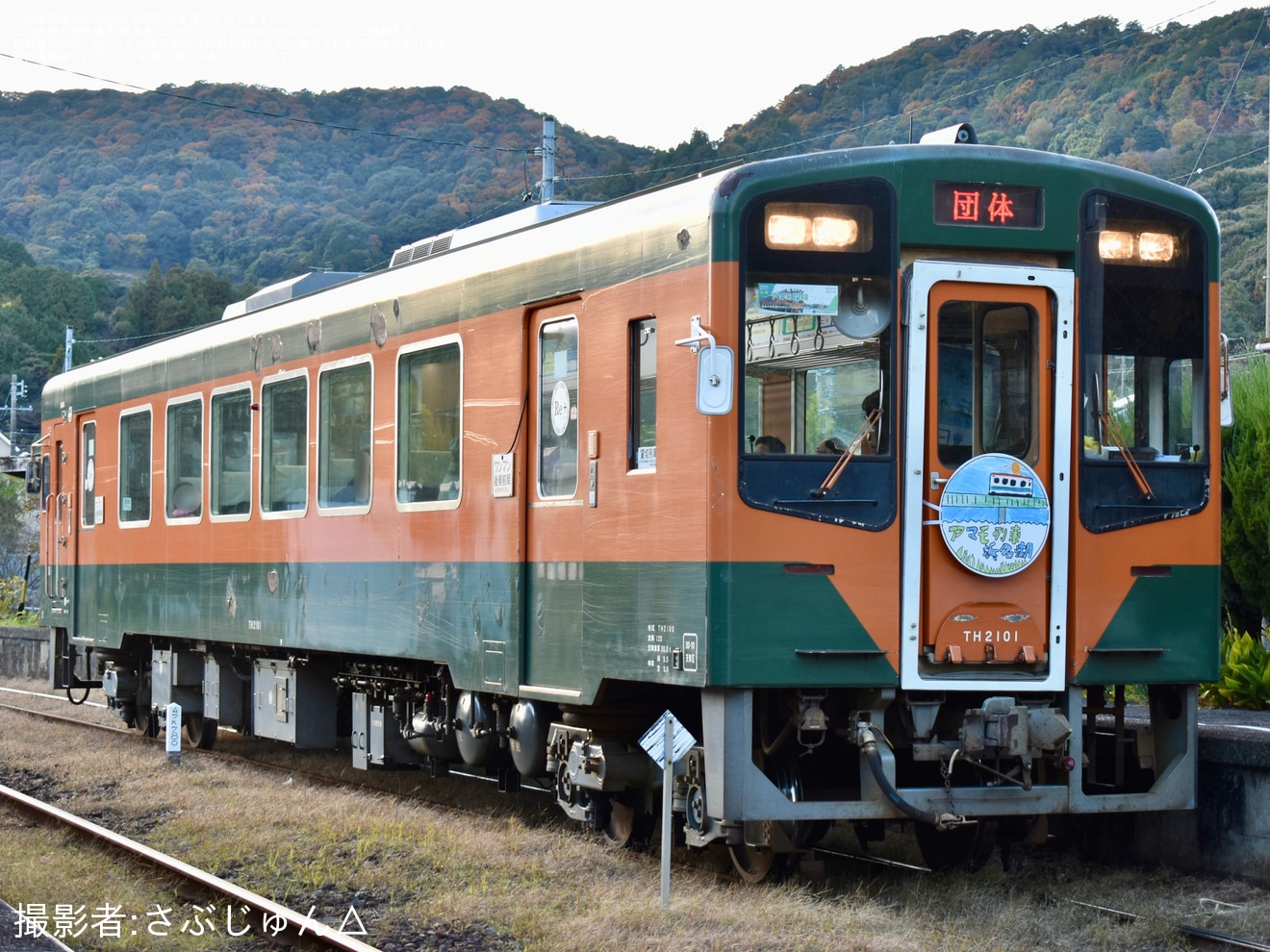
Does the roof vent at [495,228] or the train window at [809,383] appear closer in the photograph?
the train window at [809,383]

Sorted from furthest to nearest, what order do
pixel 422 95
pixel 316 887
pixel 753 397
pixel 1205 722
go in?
pixel 422 95 → pixel 1205 722 → pixel 316 887 → pixel 753 397

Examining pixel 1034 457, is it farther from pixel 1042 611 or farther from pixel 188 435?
pixel 188 435

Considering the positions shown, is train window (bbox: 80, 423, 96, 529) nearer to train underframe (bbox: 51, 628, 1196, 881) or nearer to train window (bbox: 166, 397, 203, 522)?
train window (bbox: 166, 397, 203, 522)

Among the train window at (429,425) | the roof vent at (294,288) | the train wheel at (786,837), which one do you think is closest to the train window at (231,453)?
the roof vent at (294,288)

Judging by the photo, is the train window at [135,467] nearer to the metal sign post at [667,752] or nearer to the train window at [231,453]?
the train window at [231,453]

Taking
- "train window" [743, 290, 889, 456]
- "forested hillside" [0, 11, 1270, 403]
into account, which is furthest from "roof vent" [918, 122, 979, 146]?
"forested hillside" [0, 11, 1270, 403]

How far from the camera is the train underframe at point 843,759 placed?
7.74 meters

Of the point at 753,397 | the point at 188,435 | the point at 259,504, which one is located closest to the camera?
the point at 753,397

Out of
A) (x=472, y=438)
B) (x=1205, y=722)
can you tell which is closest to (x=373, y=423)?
(x=472, y=438)

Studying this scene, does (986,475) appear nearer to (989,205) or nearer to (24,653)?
(989,205)

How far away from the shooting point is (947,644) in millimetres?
7852

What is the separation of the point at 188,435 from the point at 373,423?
153 inches

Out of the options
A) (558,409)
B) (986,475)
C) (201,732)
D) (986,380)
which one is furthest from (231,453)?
(986,475)

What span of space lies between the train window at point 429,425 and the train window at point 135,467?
521 cm
